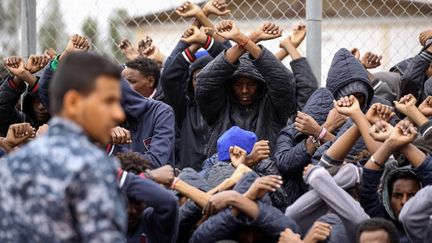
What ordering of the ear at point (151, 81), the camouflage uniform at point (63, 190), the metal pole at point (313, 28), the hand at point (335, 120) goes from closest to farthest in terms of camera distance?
the camouflage uniform at point (63, 190)
the hand at point (335, 120)
the metal pole at point (313, 28)
the ear at point (151, 81)

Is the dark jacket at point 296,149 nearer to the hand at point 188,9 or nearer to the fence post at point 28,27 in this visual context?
the hand at point 188,9

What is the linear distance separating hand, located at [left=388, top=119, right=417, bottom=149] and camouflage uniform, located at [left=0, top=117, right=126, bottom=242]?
271 centimetres

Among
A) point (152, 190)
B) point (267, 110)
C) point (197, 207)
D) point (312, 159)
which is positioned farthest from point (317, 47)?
point (152, 190)

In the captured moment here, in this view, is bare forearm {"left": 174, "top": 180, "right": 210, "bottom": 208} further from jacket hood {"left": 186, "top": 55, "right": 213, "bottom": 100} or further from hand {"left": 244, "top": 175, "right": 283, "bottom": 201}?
jacket hood {"left": 186, "top": 55, "right": 213, "bottom": 100}

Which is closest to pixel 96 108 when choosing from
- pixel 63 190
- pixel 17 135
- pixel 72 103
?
pixel 72 103

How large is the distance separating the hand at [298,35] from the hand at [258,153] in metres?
1.45

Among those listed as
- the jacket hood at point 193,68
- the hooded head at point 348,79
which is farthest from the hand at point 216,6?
the hooded head at point 348,79

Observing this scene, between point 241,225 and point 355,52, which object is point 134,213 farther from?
point 355,52

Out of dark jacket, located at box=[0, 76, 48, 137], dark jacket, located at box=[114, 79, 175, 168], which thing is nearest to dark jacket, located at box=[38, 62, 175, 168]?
dark jacket, located at box=[114, 79, 175, 168]

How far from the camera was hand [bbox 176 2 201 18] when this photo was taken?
7934 mm

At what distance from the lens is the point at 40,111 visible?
8.22 meters

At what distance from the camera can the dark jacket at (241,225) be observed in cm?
605

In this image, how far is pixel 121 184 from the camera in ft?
17.3

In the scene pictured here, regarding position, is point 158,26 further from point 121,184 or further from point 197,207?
point 121,184
